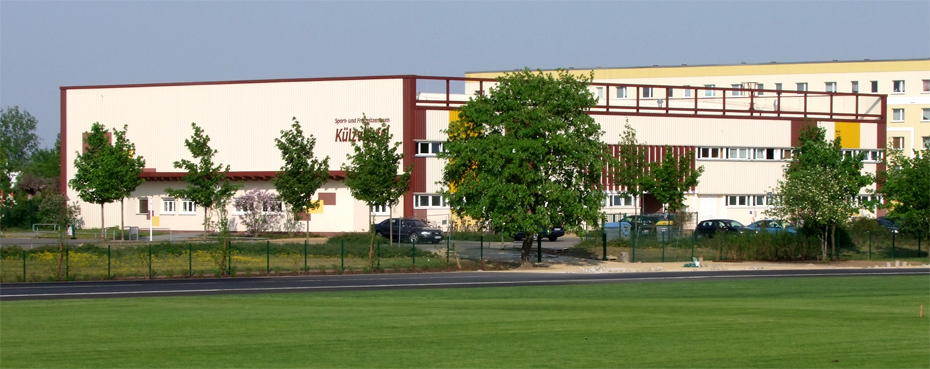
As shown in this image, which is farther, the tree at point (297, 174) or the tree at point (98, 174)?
the tree at point (98, 174)

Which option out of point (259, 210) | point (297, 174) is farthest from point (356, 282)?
point (259, 210)

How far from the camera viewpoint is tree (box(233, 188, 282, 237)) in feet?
202

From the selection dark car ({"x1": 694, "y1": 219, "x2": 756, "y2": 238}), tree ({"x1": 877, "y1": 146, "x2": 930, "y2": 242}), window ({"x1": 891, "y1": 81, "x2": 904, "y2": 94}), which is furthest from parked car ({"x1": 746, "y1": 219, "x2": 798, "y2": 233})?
window ({"x1": 891, "y1": 81, "x2": 904, "y2": 94})

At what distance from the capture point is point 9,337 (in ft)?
56.4

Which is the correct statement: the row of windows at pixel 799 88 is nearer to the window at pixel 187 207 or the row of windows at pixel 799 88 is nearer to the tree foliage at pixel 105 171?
the window at pixel 187 207

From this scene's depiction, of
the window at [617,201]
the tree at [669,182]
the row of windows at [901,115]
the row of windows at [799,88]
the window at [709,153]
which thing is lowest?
the window at [617,201]

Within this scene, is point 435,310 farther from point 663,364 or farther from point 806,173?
point 806,173

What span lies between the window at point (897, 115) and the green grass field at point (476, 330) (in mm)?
69251

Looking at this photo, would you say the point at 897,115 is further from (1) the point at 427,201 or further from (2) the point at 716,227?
(1) the point at 427,201

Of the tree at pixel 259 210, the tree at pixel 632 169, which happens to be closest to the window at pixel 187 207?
the tree at pixel 259 210

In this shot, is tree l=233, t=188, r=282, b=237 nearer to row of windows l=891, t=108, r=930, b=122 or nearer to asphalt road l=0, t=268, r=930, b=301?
asphalt road l=0, t=268, r=930, b=301

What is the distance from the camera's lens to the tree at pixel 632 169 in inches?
2389

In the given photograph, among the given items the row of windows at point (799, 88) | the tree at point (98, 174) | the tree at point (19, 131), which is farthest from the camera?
the tree at point (19, 131)

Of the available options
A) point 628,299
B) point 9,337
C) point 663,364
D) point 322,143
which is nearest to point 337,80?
point 322,143
